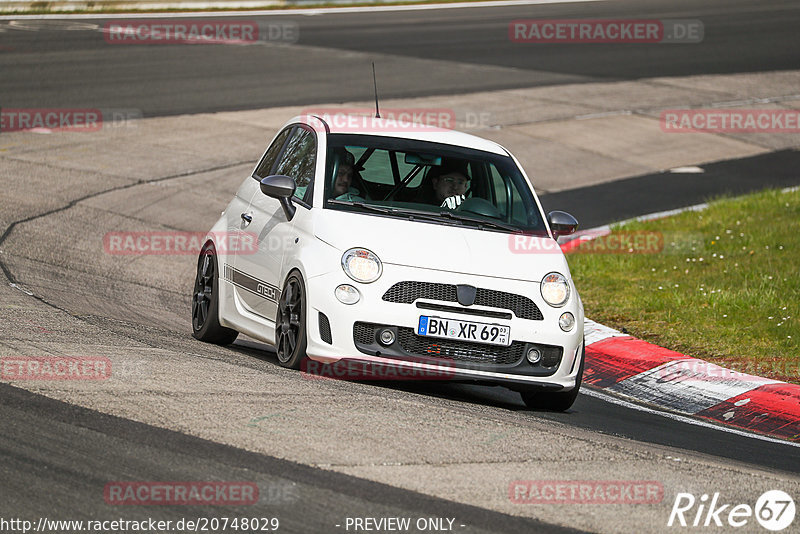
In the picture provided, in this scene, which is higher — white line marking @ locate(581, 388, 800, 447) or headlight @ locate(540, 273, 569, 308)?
headlight @ locate(540, 273, 569, 308)

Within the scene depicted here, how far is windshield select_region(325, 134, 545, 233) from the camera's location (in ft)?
27.2

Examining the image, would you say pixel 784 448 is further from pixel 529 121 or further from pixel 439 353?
pixel 529 121

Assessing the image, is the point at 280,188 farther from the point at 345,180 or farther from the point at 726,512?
the point at 726,512

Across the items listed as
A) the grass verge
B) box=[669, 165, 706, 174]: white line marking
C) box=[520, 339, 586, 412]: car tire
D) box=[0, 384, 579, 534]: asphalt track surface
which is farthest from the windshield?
box=[669, 165, 706, 174]: white line marking

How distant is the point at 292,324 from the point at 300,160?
1.52 meters

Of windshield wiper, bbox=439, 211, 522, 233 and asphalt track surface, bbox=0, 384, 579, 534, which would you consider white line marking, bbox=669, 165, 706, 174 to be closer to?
windshield wiper, bbox=439, 211, 522, 233

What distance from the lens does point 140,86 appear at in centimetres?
2206

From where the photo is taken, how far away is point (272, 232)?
8.45 m

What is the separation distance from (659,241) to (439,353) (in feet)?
22.7

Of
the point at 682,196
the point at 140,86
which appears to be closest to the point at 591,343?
the point at 682,196

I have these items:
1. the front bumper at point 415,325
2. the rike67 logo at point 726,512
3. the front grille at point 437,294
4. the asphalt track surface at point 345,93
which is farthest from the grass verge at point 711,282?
the rike67 logo at point 726,512

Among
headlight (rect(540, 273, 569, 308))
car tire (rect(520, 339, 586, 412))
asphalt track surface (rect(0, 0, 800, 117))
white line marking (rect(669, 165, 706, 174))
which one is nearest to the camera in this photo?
headlight (rect(540, 273, 569, 308))

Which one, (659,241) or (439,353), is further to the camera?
(659,241)

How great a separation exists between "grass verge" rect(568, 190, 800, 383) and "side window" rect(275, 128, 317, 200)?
3.40 metres
